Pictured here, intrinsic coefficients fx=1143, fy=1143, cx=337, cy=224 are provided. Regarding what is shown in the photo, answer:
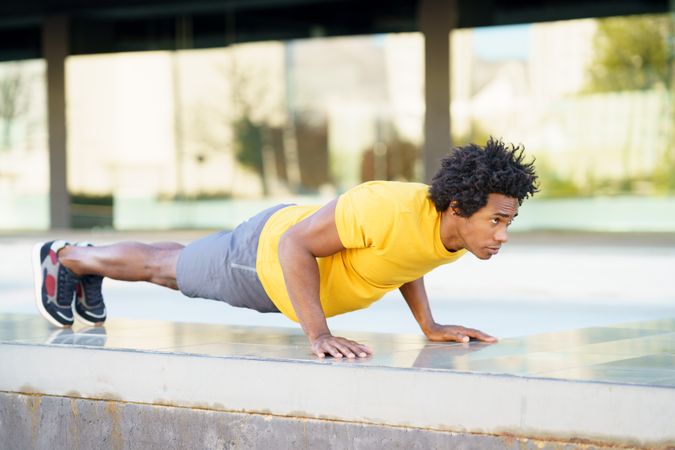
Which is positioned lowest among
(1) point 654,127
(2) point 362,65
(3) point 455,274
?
(3) point 455,274

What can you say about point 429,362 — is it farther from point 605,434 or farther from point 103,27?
point 103,27

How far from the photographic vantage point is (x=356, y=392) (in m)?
3.66

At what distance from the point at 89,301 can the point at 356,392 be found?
2063 millimetres

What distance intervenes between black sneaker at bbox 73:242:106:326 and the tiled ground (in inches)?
3.3

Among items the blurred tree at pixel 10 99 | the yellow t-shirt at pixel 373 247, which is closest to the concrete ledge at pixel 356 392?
the yellow t-shirt at pixel 373 247

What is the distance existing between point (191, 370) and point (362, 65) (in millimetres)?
11603

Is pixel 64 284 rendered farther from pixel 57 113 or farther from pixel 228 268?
pixel 57 113

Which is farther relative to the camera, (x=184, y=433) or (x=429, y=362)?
(x=184, y=433)

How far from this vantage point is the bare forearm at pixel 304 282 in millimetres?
4074

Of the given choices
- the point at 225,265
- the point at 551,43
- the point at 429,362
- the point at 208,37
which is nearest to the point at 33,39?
the point at 208,37

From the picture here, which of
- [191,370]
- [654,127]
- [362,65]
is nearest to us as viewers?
[191,370]

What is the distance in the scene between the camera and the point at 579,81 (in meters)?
13.8

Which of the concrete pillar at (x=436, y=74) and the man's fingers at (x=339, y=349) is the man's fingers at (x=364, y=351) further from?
the concrete pillar at (x=436, y=74)

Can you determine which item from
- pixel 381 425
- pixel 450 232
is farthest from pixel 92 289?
pixel 381 425
